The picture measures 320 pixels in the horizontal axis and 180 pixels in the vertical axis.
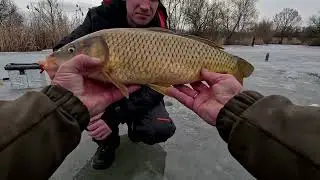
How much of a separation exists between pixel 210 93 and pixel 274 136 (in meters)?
0.70

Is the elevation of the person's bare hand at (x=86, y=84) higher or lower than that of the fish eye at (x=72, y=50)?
lower

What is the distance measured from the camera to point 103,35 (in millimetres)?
1783

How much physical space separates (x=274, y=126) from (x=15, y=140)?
88 cm

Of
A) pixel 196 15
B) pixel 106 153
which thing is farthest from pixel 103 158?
pixel 196 15

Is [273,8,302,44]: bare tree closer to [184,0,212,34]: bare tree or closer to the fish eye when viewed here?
[184,0,212,34]: bare tree

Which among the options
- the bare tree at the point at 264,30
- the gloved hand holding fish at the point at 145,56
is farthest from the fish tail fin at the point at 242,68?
the bare tree at the point at 264,30

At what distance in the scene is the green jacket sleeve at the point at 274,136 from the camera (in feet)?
3.25

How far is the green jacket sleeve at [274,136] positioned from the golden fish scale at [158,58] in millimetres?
585

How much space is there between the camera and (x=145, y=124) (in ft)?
9.93

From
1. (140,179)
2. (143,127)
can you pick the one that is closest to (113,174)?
(140,179)

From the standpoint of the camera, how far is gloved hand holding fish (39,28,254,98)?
1760 millimetres

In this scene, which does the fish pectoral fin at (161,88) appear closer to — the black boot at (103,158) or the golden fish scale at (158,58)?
the golden fish scale at (158,58)

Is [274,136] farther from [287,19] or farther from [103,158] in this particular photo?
[287,19]

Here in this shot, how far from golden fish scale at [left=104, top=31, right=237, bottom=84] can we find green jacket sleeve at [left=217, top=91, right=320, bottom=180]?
585mm
